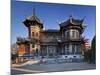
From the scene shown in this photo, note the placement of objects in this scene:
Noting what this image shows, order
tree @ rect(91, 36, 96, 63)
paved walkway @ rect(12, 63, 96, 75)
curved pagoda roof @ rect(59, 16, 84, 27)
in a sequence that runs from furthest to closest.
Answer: tree @ rect(91, 36, 96, 63) → curved pagoda roof @ rect(59, 16, 84, 27) → paved walkway @ rect(12, 63, 96, 75)

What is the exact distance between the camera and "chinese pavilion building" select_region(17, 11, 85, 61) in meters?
3.64

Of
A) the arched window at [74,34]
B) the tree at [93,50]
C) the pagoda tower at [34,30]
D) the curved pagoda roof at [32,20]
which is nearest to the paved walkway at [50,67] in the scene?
the tree at [93,50]

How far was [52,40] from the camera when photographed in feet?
12.5

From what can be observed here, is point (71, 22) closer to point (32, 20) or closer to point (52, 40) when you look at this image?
point (52, 40)

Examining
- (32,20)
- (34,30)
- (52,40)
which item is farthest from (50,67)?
(32,20)

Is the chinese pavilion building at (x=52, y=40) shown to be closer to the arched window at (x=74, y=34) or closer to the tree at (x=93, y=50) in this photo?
the arched window at (x=74, y=34)

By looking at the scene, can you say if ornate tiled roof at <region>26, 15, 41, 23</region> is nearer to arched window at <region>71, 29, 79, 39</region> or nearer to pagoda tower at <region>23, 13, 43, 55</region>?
pagoda tower at <region>23, 13, 43, 55</region>

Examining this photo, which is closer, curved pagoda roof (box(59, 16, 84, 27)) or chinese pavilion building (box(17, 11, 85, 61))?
chinese pavilion building (box(17, 11, 85, 61))

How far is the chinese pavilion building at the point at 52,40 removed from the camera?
143 inches

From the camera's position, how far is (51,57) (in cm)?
378

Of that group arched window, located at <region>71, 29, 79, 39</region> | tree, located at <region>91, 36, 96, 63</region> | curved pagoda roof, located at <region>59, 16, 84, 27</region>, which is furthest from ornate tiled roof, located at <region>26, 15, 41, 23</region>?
tree, located at <region>91, 36, 96, 63</region>

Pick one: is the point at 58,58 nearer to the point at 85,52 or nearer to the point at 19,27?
the point at 85,52
